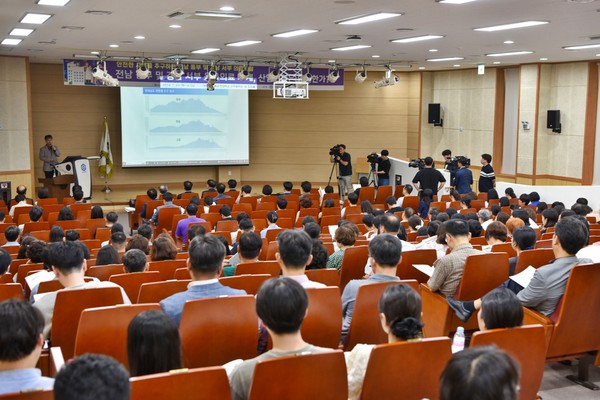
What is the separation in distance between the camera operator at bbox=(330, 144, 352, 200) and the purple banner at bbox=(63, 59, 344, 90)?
250cm

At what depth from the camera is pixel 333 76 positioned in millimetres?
17328

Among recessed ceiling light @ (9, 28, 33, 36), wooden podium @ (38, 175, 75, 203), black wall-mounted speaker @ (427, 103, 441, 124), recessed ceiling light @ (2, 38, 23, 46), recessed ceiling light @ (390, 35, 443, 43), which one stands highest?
recessed ceiling light @ (390, 35, 443, 43)

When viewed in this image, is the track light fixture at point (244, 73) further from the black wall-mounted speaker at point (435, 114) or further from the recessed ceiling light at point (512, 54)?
the black wall-mounted speaker at point (435, 114)

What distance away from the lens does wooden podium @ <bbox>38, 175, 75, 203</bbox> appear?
609 inches

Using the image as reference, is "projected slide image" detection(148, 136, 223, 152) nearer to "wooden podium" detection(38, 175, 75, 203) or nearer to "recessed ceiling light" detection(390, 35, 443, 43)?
"wooden podium" detection(38, 175, 75, 203)

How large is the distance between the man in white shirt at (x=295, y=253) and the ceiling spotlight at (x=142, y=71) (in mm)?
11598

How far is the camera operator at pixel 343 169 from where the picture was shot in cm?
1630

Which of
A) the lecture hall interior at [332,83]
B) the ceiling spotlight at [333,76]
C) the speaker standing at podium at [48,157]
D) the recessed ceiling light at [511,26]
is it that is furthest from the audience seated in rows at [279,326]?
the ceiling spotlight at [333,76]

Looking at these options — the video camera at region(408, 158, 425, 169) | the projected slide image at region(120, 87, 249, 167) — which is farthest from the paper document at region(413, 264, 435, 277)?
the projected slide image at region(120, 87, 249, 167)

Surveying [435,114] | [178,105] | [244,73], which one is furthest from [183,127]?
[435,114]

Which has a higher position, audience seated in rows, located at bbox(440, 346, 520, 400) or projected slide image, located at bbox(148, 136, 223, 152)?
projected slide image, located at bbox(148, 136, 223, 152)

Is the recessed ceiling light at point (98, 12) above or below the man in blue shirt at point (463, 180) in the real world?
above

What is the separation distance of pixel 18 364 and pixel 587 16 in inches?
340

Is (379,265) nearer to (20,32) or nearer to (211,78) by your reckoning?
(20,32)
